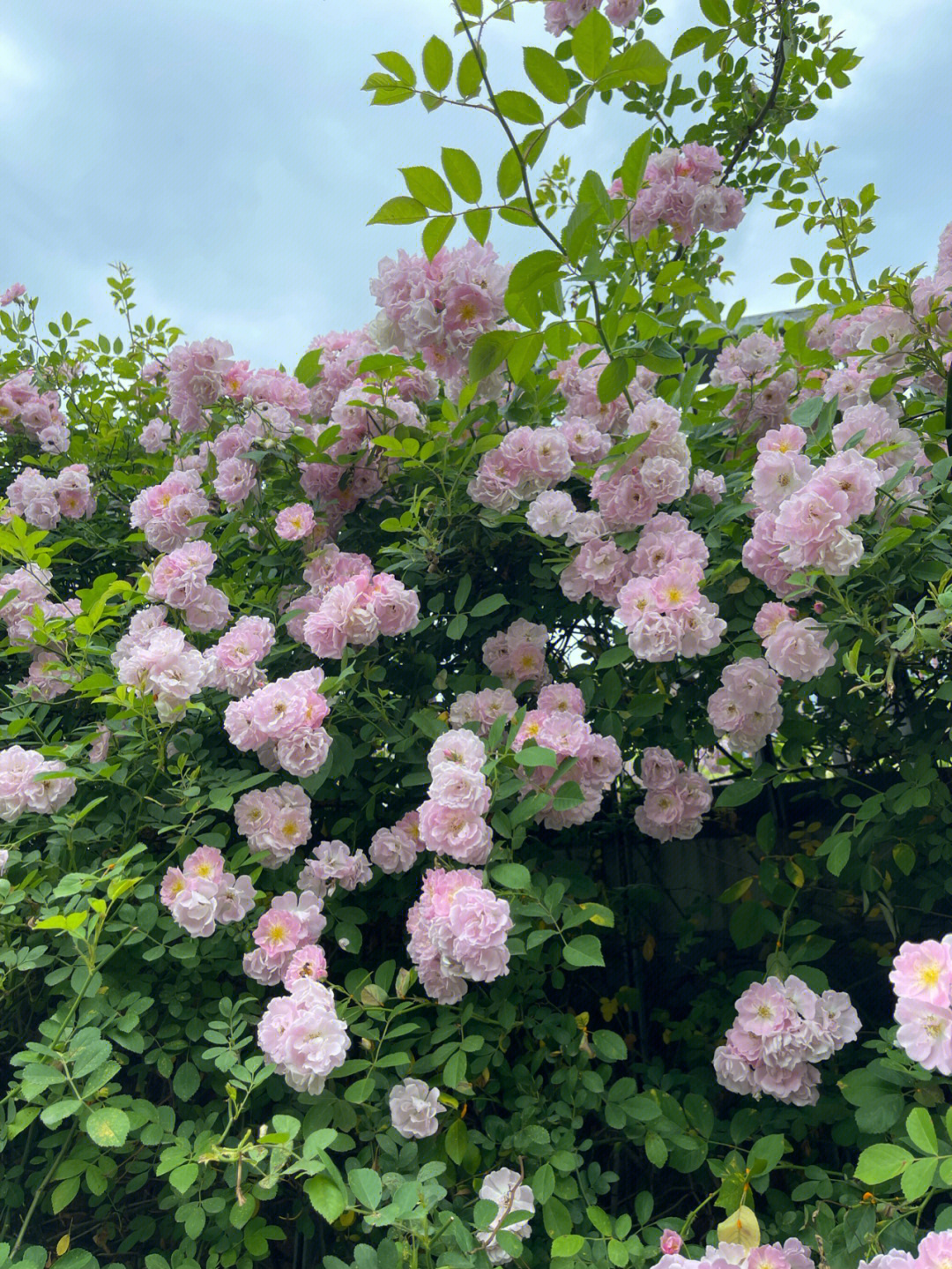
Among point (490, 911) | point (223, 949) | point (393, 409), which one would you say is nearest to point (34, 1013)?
point (223, 949)

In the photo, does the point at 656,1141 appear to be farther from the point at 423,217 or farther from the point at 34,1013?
the point at 423,217

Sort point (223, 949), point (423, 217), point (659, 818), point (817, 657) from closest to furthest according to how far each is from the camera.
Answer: point (423, 217), point (817, 657), point (223, 949), point (659, 818)

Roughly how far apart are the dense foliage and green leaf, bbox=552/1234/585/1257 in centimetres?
3

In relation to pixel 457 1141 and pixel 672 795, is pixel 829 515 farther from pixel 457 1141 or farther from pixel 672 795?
pixel 457 1141

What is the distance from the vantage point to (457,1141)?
4.10 ft

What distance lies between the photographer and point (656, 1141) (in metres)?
1.27

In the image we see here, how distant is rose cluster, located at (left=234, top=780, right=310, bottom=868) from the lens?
1.46 m

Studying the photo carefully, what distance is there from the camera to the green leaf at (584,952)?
1192 millimetres

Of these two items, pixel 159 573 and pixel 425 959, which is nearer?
pixel 425 959

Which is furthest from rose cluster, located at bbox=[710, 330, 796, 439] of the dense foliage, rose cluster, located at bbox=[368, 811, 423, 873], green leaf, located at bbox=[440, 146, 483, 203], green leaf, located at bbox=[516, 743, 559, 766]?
rose cluster, located at bbox=[368, 811, 423, 873]

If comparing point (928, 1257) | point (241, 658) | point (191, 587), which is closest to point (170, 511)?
point (191, 587)

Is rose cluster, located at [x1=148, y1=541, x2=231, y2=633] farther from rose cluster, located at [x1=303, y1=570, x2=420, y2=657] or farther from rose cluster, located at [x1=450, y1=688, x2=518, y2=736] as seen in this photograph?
rose cluster, located at [x1=450, y1=688, x2=518, y2=736]

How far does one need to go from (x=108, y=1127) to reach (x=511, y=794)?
2.16 feet

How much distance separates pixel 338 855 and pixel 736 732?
668 millimetres
